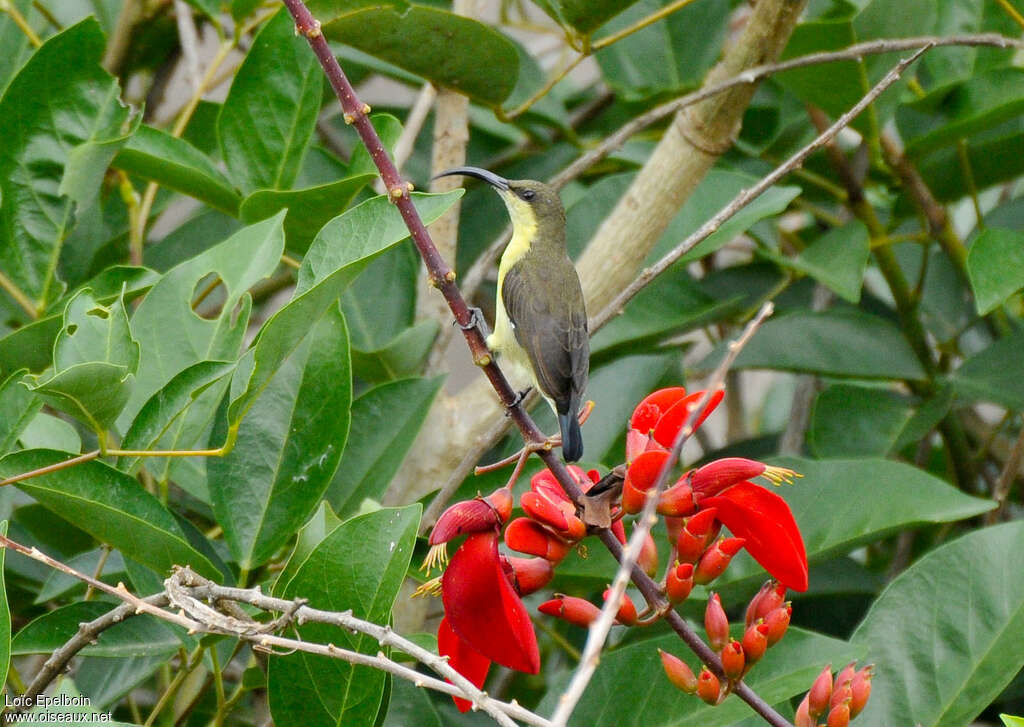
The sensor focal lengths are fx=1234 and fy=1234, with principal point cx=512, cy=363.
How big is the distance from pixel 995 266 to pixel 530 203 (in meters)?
0.93

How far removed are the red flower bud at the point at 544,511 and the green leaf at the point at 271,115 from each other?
1032mm

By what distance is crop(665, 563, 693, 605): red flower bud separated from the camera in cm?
131

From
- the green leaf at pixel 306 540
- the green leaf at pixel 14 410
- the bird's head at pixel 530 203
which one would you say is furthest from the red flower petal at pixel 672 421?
the bird's head at pixel 530 203

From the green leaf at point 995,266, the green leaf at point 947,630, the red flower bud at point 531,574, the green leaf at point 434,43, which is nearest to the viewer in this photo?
the red flower bud at point 531,574

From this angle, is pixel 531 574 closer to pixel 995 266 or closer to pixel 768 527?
pixel 768 527

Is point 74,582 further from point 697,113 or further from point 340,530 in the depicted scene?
point 697,113

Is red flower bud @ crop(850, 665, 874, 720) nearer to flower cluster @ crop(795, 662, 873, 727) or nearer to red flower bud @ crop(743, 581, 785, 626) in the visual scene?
flower cluster @ crop(795, 662, 873, 727)

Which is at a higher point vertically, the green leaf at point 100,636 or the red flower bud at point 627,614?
the red flower bud at point 627,614

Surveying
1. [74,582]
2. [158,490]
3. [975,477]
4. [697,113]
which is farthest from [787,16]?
[74,582]

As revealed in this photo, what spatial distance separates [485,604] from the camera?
4.23 feet

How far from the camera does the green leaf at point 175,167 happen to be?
2021mm

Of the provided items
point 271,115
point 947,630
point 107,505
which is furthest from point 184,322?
point 947,630

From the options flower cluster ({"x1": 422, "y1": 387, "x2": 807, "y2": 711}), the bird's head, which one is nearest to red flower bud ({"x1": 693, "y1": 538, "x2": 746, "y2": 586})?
flower cluster ({"x1": 422, "y1": 387, "x2": 807, "y2": 711})

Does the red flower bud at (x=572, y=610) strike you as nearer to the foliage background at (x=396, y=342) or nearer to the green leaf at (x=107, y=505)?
the foliage background at (x=396, y=342)
